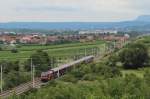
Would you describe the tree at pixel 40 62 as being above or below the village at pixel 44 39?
above

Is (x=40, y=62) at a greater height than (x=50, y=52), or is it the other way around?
(x=40, y=62)

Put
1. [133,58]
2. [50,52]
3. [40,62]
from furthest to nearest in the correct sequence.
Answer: [50,52] < [133,58] < [40,62]

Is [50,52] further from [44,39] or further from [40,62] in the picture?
[44,39]

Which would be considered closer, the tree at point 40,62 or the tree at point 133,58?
the tree at point 40,62

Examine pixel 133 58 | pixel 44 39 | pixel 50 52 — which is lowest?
pixel 44 39

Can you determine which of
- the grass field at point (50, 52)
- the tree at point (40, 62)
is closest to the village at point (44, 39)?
the grass field at point (50, 52)

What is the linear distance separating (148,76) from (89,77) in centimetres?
989

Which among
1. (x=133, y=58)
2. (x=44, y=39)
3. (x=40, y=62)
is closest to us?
(x=40, y=62)

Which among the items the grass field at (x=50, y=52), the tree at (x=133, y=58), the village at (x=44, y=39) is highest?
the tree at (x=133, y=58)

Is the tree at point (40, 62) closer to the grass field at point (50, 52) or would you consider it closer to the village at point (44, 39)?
A: the grass field at point (50, 52)

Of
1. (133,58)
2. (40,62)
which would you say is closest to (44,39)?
(133,58)

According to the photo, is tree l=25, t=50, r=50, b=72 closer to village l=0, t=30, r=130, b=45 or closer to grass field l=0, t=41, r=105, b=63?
grass field l=0, t=41, r=105, b=63

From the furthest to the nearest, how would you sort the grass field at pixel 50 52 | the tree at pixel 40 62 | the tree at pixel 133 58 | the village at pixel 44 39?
1. the village at pixel 44 39
2. the grass field at pixel 50 52
3. the tree at pixel 133 58
4. the tree at pixel 40 62

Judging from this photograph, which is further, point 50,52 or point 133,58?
point 50,52
